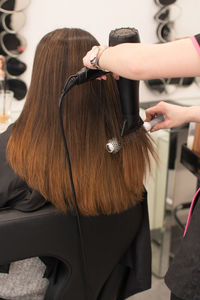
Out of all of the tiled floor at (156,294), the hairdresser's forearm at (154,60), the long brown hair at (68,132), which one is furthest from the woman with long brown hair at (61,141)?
the tiled floor at (156,294)

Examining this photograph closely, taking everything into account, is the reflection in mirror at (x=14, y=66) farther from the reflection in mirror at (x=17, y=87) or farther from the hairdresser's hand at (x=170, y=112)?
the hairdresser's hand at (x=170, y=112)

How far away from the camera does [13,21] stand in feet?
4.97

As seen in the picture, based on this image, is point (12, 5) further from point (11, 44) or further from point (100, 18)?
point (100, 18)

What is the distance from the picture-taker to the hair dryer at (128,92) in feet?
2.20

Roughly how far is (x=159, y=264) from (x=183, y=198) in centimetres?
59

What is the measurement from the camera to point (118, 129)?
84 cm

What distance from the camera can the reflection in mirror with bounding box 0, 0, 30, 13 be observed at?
4.80 ft

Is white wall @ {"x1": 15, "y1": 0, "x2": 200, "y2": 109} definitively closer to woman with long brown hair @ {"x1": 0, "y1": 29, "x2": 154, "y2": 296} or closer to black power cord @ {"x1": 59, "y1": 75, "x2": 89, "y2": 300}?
woman with long brown hair @ {"x1": 0, "y1": 29, "x2": 154, "y2": 296}

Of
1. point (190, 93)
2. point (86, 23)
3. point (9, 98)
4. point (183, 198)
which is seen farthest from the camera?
point (183, 198)

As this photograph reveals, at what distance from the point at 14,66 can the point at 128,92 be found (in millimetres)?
992

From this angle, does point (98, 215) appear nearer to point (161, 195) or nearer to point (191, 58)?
point (191, 58)

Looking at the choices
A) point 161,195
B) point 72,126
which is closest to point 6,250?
point 72,126

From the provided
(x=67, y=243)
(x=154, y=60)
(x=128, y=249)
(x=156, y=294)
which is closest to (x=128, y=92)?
(x=154, y=60)

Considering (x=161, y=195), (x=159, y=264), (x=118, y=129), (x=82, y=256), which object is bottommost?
(x=159, y=264)
